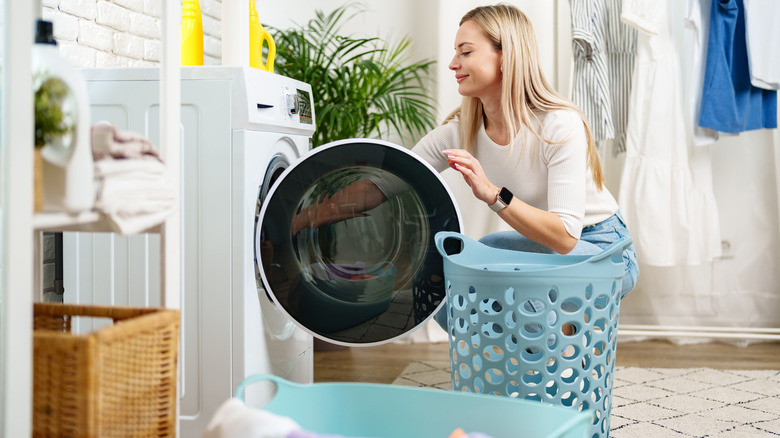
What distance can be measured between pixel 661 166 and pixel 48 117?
226 centimetres

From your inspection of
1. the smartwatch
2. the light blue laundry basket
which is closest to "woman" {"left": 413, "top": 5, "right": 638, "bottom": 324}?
the smartwatch

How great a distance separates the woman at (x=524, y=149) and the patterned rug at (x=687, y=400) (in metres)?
0.36

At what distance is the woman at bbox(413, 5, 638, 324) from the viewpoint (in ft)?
5.39

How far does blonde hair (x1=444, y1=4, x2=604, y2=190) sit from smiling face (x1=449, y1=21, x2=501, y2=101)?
18 mm

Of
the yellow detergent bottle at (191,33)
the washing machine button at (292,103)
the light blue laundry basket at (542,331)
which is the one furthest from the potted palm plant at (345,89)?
the light blue laundry basket at (542,331)

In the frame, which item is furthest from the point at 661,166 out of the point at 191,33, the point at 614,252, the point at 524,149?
the point at 191,33

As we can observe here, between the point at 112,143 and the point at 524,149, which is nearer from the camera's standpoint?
the point at 112,143

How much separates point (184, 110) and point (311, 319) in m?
0.55

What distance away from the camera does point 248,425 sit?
878 mm

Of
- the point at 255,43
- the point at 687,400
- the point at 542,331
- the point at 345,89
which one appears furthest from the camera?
the point at 345,89

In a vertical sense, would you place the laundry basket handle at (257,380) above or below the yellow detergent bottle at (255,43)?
below

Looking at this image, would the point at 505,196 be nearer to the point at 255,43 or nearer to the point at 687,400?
the point at 255,43

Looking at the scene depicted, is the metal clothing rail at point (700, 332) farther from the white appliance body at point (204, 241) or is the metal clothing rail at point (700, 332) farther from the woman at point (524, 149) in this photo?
the white appliance body at point (204, 241)

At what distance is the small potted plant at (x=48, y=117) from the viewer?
0.90 m
